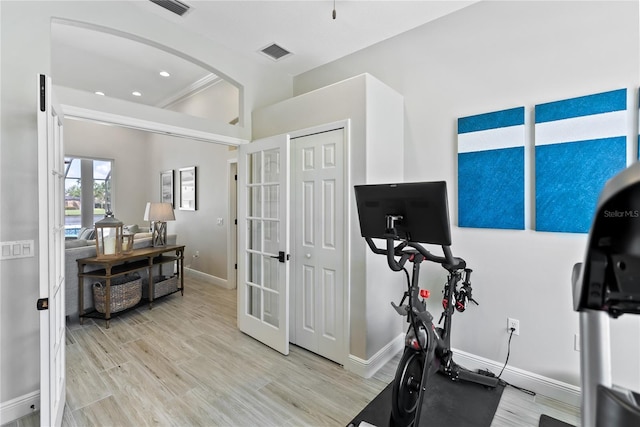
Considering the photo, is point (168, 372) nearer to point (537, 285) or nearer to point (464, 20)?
point (537, 285)

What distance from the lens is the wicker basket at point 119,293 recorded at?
349cm

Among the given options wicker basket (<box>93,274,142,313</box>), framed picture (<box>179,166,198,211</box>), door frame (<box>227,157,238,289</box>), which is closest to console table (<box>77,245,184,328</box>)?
wicker basket (<box>93,274,142,313</box>)

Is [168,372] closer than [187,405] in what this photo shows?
No

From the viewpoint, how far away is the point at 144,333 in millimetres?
3248

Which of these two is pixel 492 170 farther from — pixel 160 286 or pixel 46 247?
pixel 160 286

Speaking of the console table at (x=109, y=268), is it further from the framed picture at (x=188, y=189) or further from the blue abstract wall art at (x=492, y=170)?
the blue abstract wall art at (x=492, y=170)

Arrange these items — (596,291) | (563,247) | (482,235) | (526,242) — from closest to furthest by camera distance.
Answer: (596,291) → (563,247) → (526,242) → (482,235)

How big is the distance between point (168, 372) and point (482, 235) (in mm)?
→ 2925

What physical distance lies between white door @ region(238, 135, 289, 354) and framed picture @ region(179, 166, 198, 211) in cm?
274

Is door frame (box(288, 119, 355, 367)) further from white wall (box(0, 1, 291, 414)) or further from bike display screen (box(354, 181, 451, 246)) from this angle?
white wall (box(0, 1, 291, 414))

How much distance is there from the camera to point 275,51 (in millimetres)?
3160

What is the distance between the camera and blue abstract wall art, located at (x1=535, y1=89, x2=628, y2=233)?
1.87 m

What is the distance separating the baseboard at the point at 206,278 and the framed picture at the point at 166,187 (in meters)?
1.47

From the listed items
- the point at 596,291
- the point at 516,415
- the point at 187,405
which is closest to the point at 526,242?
the point at 516,415
